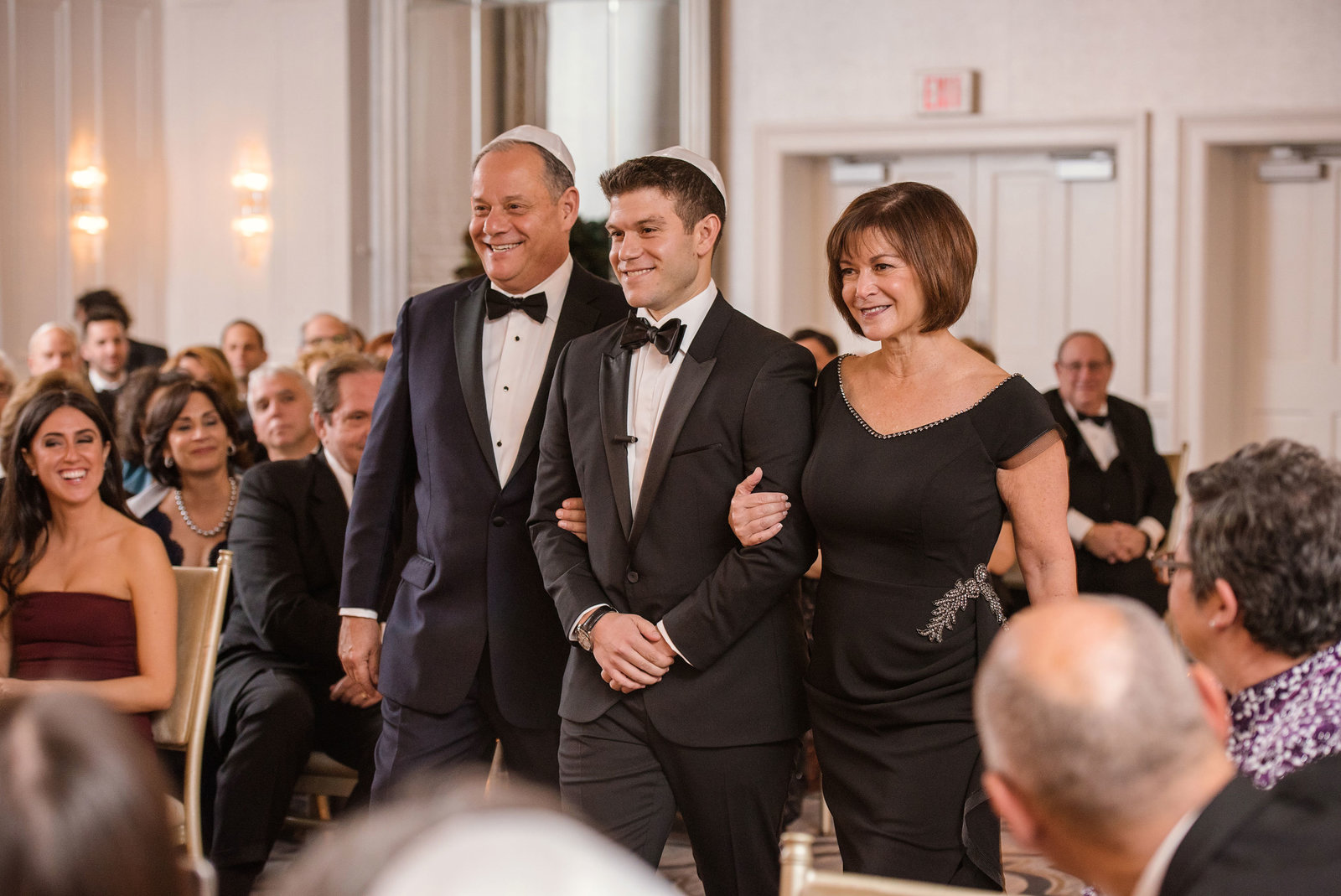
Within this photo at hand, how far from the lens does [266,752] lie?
3670 millimetres

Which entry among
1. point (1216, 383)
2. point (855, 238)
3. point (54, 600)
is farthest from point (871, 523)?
point (1216, 383)

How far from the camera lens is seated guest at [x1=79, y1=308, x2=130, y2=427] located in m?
7.61

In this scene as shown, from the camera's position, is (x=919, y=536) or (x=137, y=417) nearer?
(x=919, y=536)

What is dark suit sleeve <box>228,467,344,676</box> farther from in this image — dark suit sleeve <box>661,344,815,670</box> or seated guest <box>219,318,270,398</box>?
seated guest <box>219,318,270,398</box>

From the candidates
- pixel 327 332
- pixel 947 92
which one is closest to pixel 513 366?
pixel 327 332

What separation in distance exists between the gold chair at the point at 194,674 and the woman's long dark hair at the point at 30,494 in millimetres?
287

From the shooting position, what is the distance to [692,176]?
257 cm

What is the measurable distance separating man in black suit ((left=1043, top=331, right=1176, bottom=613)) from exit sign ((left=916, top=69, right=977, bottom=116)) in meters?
2.73

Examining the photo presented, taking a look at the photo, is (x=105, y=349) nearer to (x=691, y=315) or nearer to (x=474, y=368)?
(x=474, y=368)

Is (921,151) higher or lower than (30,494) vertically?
higher

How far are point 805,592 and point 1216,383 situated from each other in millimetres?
4437

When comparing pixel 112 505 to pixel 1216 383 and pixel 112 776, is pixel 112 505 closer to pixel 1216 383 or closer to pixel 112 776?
pixel 112 776

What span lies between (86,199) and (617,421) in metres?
8.66

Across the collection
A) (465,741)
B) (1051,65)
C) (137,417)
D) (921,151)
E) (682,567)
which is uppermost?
(1051,65)
